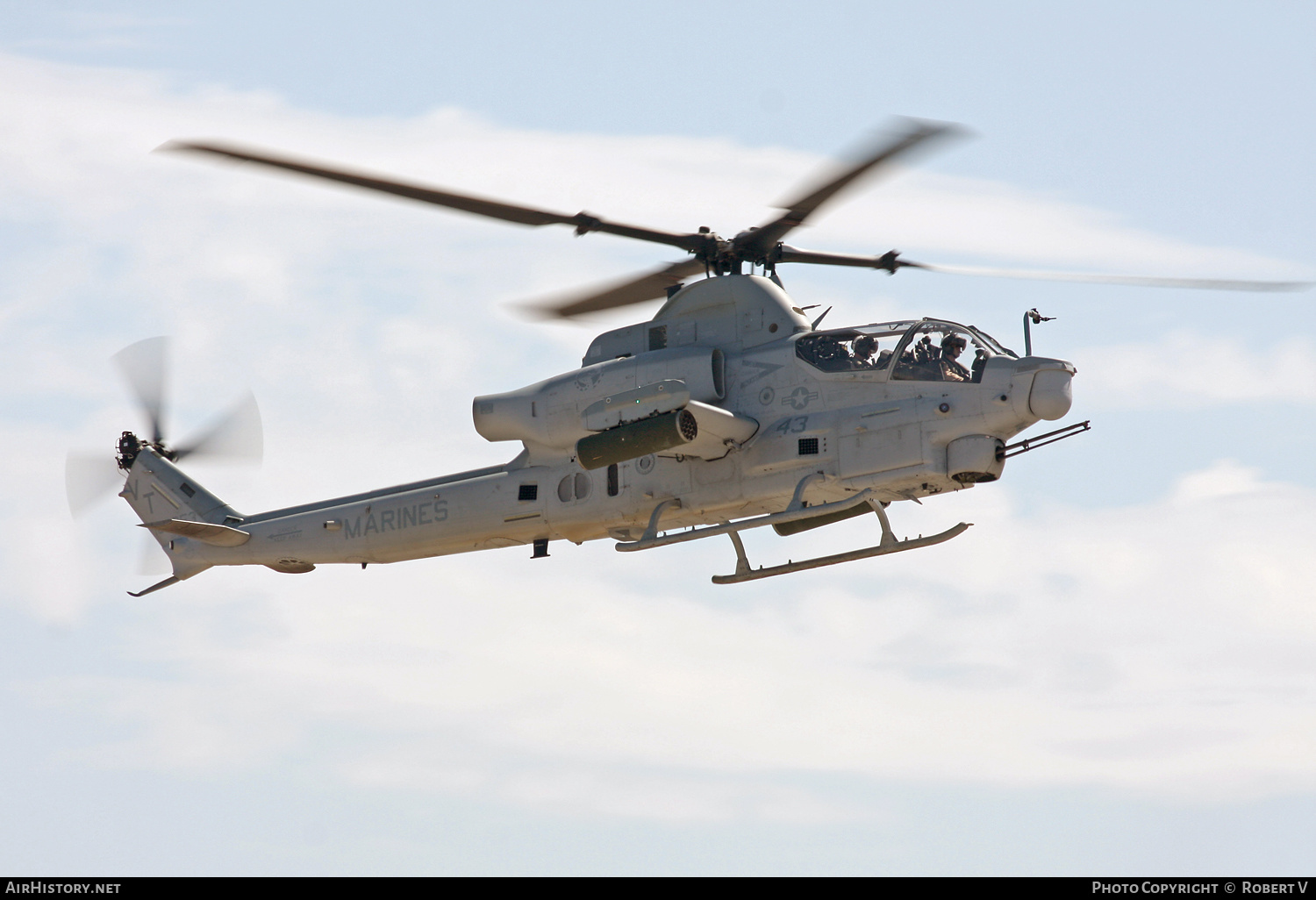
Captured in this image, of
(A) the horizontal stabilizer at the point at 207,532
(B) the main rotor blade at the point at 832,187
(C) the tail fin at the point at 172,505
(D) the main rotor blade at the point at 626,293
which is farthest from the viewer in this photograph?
(C) the tail fin at the point at 172,505

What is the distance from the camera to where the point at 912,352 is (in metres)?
20.0

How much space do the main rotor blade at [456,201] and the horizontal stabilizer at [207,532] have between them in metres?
7.78

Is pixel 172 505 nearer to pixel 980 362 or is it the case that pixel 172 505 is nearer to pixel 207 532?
pixel 207 532

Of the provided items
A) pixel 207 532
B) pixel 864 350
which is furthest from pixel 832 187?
pixel 207 532

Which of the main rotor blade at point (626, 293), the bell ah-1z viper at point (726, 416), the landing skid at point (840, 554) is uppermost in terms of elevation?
the main rotor blade at point (626, 293)

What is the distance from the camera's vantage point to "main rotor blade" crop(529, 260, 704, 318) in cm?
2242

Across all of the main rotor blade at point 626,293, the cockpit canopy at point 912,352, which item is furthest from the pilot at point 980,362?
the main rotor blade at point 626,293

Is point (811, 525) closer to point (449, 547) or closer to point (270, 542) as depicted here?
point (449, 547)

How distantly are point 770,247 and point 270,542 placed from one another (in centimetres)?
905

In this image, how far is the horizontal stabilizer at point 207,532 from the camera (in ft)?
79.9

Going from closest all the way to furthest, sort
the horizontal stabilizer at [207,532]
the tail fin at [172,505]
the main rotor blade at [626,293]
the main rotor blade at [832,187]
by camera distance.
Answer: the main rotor blade at [832,187], the main rotor blade at [626,293], the horizontal stabilizer at [207,532], the tail fin at [172,505]

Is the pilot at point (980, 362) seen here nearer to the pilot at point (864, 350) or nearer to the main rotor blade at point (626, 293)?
the pilot at point (864, 350)

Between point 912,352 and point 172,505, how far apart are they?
13.6m
